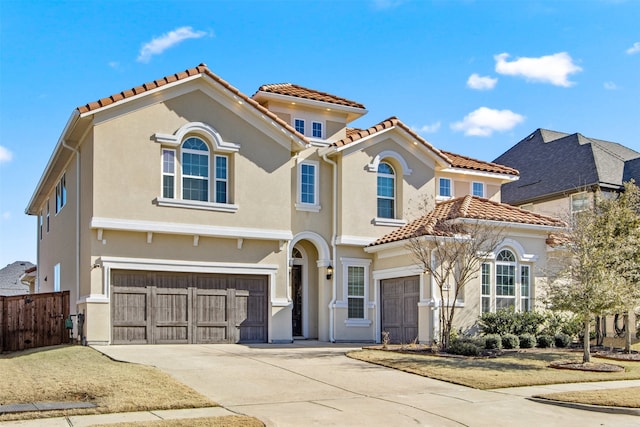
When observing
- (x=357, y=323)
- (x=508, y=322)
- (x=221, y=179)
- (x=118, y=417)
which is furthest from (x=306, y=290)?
(x=118, y=417)

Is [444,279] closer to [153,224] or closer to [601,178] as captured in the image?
[153,224]

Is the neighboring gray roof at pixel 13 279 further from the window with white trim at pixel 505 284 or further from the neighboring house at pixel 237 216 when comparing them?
the window with white trim at pixel 505 284

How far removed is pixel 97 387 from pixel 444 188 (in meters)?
18.4

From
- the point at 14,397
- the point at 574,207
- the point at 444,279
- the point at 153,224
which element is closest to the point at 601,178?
the point at 574,207

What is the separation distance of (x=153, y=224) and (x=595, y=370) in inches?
490

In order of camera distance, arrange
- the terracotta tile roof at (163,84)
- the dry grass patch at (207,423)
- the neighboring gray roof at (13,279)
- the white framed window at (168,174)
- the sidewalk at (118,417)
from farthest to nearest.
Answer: the neighboring gray roof at (13,279) → the white framed window at (168,174) → the terracotta tile roof at (163,84) → the sidewalk at (118,417) → the dry grass patch at (207,423)

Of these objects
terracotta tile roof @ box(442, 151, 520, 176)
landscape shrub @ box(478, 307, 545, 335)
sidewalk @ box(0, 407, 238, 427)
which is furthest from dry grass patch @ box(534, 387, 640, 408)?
terracotta tile roof @ box(442, 151, 520, 176)

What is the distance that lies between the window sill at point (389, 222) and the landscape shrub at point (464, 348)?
675 centimetres

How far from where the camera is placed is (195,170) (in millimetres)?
21328

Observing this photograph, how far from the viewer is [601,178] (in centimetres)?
3422

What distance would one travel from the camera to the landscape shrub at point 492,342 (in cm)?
2025

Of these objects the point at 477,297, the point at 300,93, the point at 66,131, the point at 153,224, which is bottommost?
the point at 477,297

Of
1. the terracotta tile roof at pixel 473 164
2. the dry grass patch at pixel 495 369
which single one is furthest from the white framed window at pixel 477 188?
the dry grass patch at pixel 495 369

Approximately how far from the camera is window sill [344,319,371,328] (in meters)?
24.2
